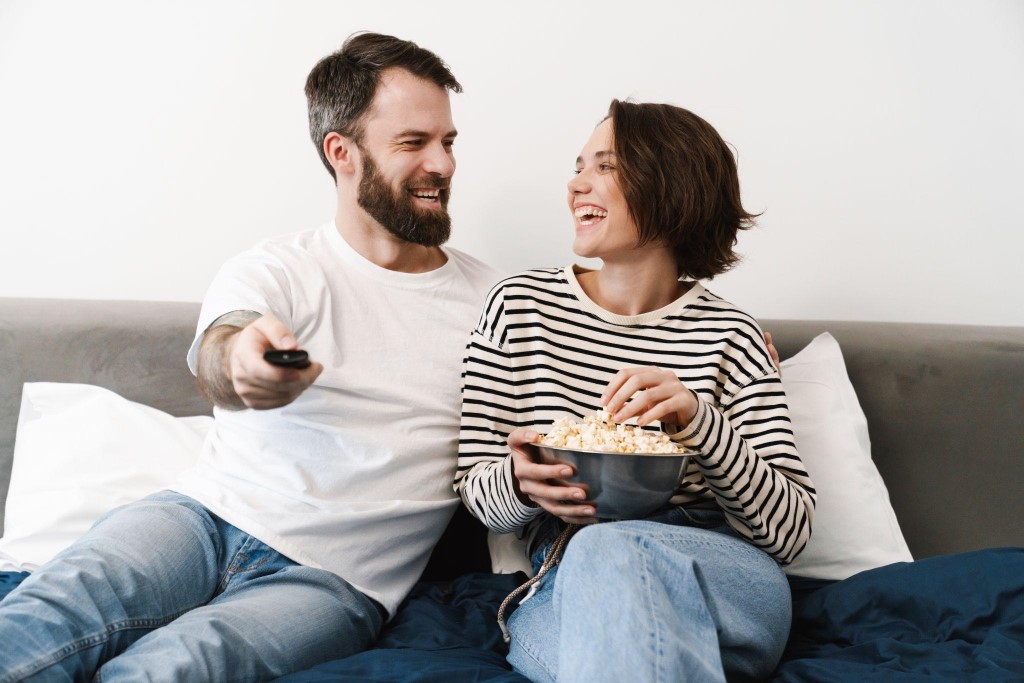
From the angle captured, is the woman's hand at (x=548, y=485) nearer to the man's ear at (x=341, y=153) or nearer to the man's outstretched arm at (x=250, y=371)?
the man's outstretched arm at (x=250, y=371)

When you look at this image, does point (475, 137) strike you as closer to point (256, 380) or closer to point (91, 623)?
point (256, 380)

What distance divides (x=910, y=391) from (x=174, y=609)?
1.61m

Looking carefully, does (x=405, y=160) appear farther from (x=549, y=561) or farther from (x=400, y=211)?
(x=549, y=561)

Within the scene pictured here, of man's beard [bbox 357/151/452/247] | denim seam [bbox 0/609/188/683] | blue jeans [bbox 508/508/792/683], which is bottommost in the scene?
denim seam [bbox 0/609/188/683]

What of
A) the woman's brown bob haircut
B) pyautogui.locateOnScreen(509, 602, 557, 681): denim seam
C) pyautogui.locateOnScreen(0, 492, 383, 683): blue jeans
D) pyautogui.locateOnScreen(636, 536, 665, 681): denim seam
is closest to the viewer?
pyautogui.locateOnScreen(636, 536, 665, 681): denim seam

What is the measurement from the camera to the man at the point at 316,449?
1.17 m

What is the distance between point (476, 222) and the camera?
2129 millimetres

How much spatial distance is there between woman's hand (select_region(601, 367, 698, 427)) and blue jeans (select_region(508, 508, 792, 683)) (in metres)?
0.16

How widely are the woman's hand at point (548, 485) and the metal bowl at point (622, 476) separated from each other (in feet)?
0.04

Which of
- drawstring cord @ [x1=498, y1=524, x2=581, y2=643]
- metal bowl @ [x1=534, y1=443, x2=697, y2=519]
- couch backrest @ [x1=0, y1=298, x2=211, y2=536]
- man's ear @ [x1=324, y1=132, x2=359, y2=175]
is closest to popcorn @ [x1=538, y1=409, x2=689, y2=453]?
metal bowl @ [x1=534, y1=443, x2=697, y2=519]

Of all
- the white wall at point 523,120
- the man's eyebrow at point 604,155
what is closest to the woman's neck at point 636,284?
the man's eyebrow at point 604,155

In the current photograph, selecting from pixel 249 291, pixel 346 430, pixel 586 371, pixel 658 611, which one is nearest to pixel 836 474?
pixel 586 371

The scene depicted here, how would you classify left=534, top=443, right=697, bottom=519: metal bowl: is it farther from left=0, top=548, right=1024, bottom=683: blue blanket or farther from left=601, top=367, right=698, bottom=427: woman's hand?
left=0, top=548, right=1024, bottom=683: blue blanket

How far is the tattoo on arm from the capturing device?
1.18m
